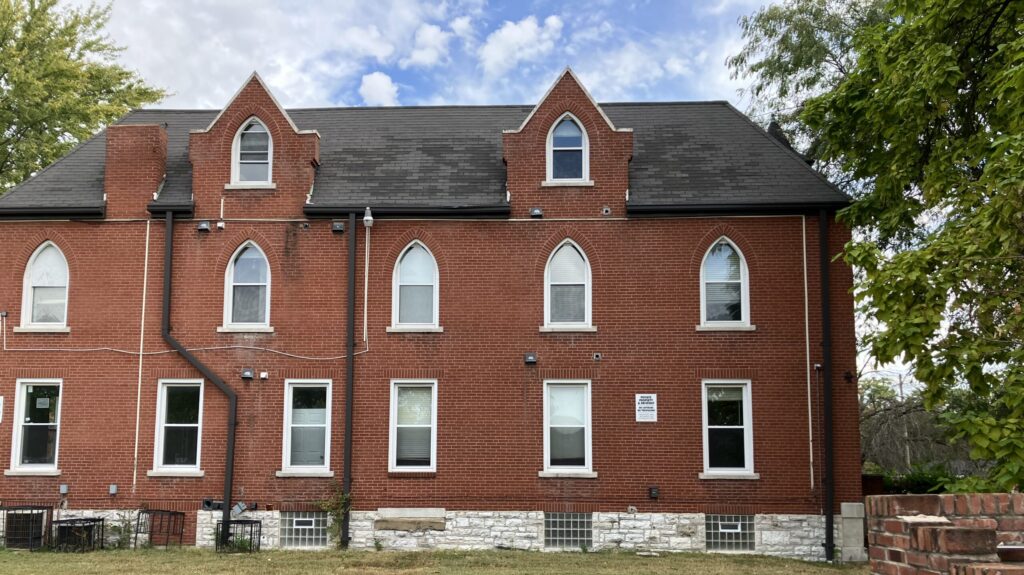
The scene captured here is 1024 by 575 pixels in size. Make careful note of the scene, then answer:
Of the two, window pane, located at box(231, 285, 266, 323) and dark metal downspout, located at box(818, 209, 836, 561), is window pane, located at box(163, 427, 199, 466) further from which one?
dark metal downspout, located at box(818, 209, 836, 561)

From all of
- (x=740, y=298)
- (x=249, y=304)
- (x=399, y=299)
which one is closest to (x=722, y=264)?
(x=740, y=298)

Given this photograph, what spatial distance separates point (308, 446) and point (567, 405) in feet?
16.7

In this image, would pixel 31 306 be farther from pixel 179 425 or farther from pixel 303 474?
pixel 303 474

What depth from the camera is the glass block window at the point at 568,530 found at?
1712cm

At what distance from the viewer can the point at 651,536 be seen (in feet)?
55.8

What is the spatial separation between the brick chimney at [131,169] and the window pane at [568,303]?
8.38 meters

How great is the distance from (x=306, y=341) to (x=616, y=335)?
604cm

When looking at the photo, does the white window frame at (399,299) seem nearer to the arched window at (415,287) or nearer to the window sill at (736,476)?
the arched window at (415,287)

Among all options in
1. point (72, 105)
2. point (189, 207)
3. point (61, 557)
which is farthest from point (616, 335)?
point (72, 105)

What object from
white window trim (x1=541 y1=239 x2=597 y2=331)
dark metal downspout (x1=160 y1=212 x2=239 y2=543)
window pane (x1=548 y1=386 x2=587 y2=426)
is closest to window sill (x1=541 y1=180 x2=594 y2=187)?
white window trim (x1=541 y1=239 x2=597 y2=331)

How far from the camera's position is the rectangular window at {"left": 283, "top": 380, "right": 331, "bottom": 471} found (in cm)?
1764

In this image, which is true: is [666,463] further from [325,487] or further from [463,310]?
[325,487]

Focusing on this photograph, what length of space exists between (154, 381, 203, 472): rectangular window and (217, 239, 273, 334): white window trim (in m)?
1.24

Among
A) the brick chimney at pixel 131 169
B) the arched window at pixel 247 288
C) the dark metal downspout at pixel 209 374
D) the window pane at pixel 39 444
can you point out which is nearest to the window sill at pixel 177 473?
the dark metal downspout at pixel 209 374
